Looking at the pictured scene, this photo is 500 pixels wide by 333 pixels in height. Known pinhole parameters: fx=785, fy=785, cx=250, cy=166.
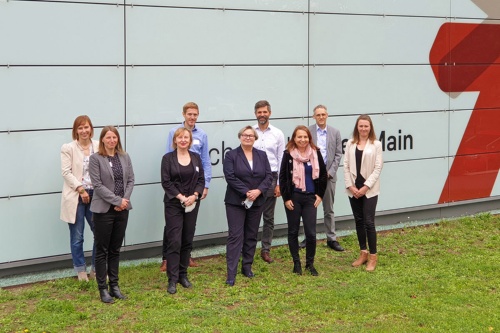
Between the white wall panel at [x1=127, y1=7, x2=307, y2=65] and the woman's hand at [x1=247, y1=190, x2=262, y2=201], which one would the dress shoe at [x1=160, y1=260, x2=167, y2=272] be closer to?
the woman's hand at [x1=247, y1=190, x2=262, y2=201]

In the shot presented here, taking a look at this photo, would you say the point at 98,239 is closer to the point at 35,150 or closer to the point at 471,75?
the point at 35,150

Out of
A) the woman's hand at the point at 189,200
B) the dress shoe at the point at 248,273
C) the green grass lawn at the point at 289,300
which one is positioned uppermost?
the woman's hand at the point at 189,200

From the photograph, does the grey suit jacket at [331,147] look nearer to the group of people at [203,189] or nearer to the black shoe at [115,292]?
the group of people at [203,189]

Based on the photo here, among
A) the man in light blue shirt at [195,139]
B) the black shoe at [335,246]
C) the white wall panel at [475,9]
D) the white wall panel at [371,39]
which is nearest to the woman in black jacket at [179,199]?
the man in light blue shirt at [195,139]

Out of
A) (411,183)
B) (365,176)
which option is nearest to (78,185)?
(365,176)

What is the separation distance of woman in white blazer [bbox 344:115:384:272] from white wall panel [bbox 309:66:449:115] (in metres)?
2.09

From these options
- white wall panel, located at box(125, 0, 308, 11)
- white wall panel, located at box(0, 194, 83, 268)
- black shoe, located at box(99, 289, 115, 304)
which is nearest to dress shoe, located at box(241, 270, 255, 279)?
black shoe, located at box(99, 289, 115, 304)

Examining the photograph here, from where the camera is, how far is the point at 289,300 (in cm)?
848

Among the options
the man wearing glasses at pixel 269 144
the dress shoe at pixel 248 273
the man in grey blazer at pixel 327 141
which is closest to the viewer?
the dress shoe at pixel 248 273

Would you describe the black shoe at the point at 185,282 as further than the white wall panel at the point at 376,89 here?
No

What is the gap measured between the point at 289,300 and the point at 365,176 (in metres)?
2.17

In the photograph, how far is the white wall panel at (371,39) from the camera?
39.2 feet

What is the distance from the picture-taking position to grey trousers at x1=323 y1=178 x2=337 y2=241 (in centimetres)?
1108

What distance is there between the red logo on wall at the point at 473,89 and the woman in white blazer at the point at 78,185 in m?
6.69
